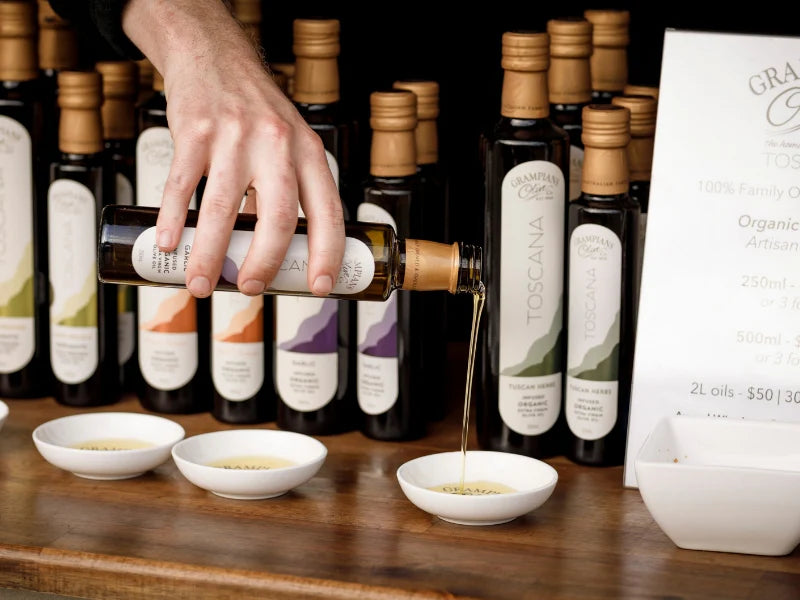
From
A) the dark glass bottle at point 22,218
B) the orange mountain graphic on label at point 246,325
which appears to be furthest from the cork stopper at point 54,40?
the orange mountain graphic on label at point 246,325

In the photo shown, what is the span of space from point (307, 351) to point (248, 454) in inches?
5.5

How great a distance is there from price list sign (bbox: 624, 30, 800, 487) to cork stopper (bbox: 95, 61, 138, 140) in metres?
0.65

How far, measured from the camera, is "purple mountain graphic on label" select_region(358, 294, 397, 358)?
4.49 ft

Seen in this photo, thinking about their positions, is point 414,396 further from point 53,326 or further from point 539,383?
point 53,326

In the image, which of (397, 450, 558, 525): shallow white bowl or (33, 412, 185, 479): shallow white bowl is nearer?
(397, 450, 558, 525): shallow white bowl

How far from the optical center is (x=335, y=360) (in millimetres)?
1403

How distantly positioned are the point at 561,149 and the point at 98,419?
562 millimetres

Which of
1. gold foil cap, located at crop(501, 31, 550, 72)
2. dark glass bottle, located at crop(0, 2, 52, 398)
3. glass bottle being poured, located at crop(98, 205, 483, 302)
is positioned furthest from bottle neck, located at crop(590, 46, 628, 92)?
dark glass bottle, located at crop(0, 2, 52, 398)

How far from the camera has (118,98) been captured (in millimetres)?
1524

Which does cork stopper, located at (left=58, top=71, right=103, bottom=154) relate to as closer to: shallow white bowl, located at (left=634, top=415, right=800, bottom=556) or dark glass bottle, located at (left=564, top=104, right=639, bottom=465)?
dark glass bottle, located at (left=564, top=104, right=639, bottom=465)

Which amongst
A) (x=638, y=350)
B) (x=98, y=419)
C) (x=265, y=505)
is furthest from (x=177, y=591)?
(x=638, y=350)

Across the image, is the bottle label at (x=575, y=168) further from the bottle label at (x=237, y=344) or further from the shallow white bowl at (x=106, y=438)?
the shallow white bowl at (x=106, y=438)

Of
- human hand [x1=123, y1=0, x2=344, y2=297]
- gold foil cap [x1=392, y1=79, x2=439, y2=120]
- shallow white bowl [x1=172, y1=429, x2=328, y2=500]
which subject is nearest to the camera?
human hand [x1=123, y1=0, x2=344, y2=297]

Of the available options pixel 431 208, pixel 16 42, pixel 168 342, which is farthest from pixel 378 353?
pixel 16 42
